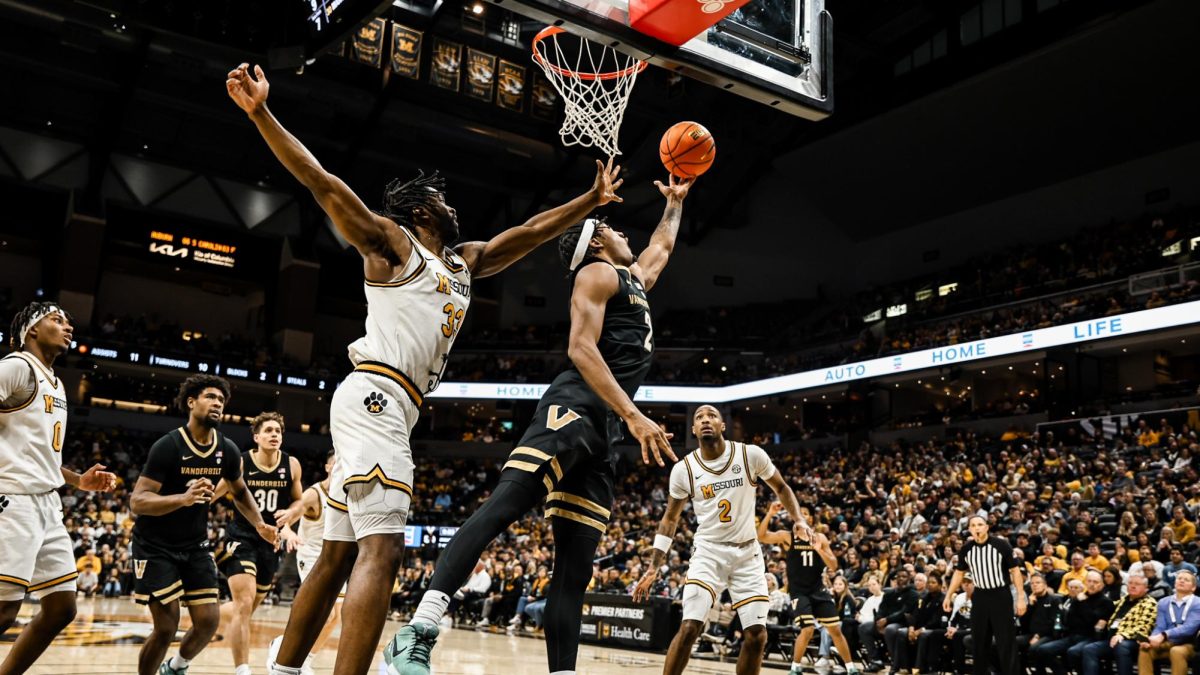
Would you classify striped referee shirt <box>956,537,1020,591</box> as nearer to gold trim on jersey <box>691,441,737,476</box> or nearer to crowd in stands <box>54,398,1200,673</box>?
crowd in stands <box>54,398,1200,673</box>

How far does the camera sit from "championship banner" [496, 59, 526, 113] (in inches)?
1183

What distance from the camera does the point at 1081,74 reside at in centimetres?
2638

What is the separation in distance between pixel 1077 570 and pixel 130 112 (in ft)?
99.5

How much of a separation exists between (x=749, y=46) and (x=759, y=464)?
303 cm

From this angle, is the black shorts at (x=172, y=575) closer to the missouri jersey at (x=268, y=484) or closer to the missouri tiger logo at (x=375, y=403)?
the missouri jersey at (x=268, y=484)

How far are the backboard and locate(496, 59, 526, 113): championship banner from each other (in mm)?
24100

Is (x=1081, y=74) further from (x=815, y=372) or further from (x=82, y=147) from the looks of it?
(x=82, y=147)

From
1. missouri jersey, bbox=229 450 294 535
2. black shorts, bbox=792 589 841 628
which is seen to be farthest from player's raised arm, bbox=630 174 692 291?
black shorts, bbox=792 589 841 628

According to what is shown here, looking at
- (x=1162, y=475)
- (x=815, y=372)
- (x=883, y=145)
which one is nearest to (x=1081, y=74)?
(x=883, y=145)

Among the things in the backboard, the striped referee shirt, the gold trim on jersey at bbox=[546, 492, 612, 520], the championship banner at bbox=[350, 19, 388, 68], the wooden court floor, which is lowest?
the wooden court floor

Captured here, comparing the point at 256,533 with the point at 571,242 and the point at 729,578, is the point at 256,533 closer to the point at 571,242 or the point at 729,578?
the point at 729,578

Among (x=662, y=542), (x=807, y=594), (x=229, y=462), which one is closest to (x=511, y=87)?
(x=807, y=594)

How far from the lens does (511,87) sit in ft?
99.5

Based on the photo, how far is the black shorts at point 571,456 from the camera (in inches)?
160
